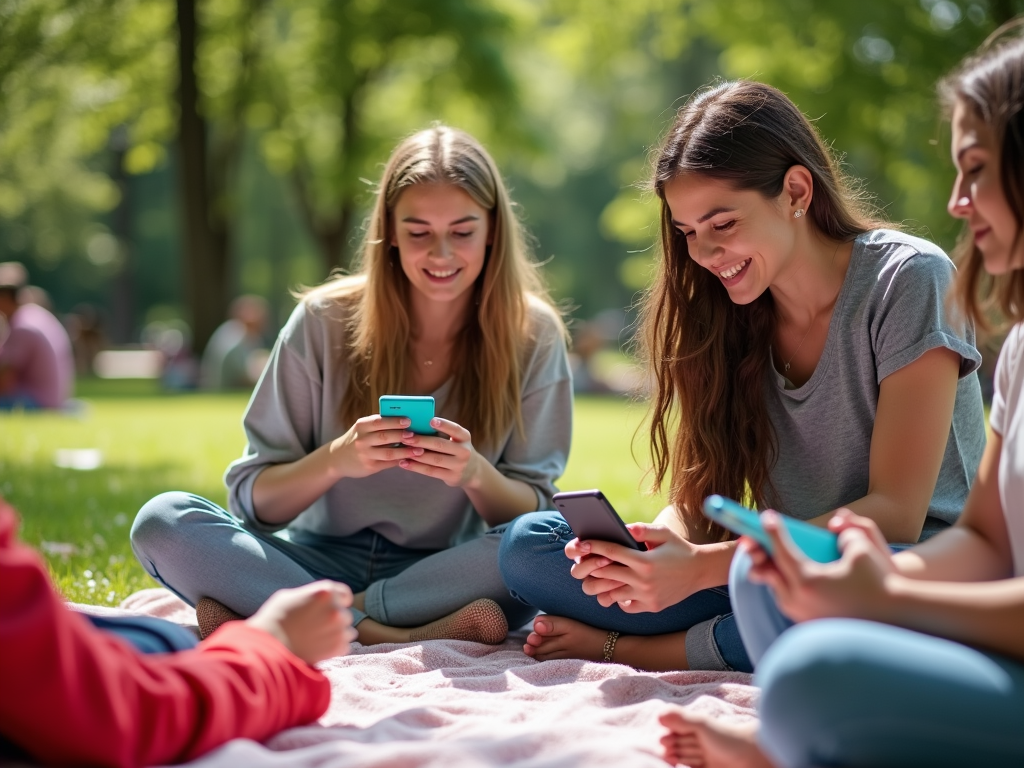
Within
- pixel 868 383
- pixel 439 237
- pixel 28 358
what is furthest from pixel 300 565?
pixel 28 358

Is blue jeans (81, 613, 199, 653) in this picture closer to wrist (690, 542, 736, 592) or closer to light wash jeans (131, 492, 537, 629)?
light wash jeans (131, 492, 537, 629)

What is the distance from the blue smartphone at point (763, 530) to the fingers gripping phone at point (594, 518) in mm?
734

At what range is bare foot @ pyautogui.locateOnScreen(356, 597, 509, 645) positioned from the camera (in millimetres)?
3814

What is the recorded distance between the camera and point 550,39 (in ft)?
76.8

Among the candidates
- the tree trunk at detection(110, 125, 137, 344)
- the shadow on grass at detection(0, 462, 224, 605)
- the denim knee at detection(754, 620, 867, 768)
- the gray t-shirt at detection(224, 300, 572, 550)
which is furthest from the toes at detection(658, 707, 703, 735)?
the tree trunk at detection(110, 125, 137, 344)

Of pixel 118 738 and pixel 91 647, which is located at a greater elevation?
pixel 91 647

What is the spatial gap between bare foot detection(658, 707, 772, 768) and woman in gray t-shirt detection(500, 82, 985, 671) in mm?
602

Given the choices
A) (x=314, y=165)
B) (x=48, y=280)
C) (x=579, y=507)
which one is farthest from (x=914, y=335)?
Answer: (x=48, y=280)

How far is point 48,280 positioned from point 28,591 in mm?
48307

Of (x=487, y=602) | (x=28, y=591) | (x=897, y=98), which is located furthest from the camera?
(x=897, y=98)

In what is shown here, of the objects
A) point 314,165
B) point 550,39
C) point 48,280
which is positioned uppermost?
point 550,39

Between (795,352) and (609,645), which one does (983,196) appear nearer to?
(795,352)

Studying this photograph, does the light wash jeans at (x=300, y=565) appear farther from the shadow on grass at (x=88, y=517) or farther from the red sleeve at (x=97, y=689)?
the red sleeve at (x=97, y=689)

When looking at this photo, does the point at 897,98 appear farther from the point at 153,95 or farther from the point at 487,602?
the point at 487,602
